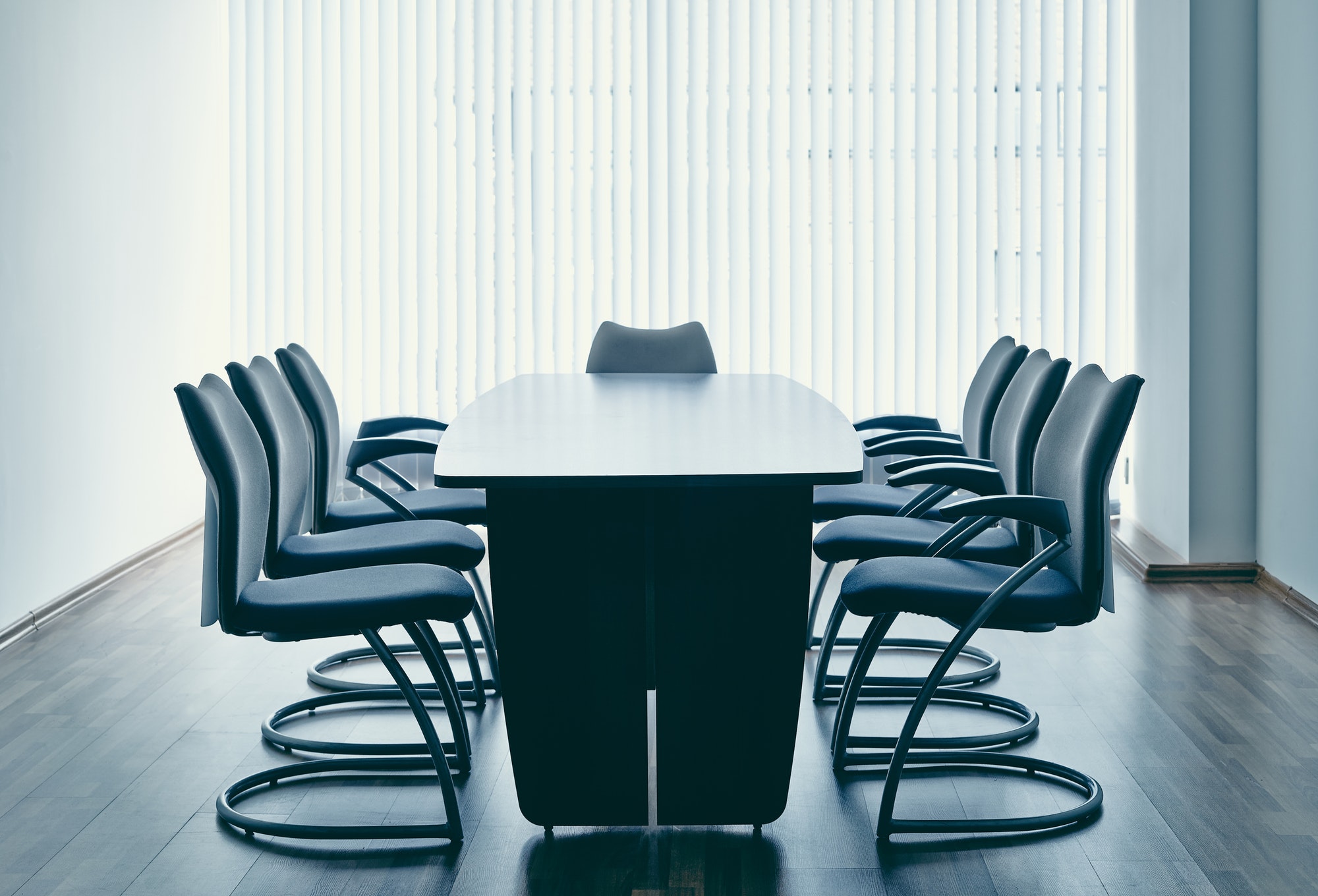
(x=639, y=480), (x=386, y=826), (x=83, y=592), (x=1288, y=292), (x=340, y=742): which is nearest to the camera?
(x=639, y=480)

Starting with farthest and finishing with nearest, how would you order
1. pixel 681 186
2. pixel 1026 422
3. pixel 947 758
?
pixel 681 186 < pixel 1026 422 < pixel 947 758

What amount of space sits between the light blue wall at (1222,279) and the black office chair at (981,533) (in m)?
1.61

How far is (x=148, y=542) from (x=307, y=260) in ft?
5.53

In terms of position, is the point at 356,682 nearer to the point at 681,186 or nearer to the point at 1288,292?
the point at 681,186

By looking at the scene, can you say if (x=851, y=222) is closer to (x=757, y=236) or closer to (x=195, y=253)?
(x=757, y=236)

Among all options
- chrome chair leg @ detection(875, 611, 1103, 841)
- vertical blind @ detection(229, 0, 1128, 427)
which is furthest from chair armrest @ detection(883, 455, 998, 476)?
vertical blind @ detection(229, 0, 1128, 427)

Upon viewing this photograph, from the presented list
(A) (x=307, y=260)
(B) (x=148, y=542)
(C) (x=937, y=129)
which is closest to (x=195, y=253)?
(A) (x=307, y=260)

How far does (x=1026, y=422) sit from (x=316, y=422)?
2.06 metres

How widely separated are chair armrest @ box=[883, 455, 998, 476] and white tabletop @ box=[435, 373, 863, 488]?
192mm

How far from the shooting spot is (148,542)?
5285mm

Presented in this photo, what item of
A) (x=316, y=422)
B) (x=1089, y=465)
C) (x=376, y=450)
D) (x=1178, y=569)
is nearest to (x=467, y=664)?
(x=376, y=450)

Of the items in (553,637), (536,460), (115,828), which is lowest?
(115,828)

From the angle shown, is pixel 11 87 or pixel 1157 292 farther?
pixel 1157 292

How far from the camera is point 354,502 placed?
12.4ft
